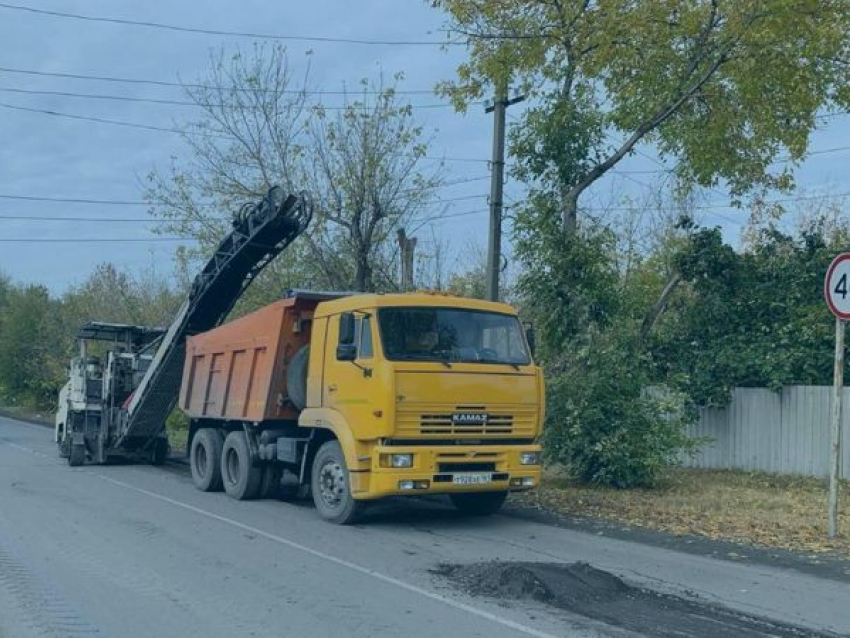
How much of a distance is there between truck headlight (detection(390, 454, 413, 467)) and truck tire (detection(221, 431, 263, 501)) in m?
4.09

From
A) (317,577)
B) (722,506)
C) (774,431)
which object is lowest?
(317,577)

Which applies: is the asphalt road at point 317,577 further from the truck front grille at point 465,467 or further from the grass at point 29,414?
the grass at point 29,414

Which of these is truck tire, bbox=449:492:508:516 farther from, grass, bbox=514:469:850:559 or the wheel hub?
the wheel hub

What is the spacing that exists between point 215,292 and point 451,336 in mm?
7027

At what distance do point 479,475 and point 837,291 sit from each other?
15.1ft

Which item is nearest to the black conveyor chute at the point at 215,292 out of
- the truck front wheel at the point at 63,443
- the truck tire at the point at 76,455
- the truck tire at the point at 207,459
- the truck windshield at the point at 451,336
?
the truck tire at the point at 76,455

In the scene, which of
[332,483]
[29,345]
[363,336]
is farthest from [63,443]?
[29,345]

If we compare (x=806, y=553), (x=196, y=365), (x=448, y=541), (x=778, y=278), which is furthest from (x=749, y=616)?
(x=778, y=278)

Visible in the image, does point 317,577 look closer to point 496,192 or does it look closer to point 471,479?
point 471,479

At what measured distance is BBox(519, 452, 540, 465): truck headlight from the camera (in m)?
11.5

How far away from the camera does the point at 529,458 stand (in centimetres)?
1153

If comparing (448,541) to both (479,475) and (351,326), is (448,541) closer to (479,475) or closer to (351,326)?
(479,475)

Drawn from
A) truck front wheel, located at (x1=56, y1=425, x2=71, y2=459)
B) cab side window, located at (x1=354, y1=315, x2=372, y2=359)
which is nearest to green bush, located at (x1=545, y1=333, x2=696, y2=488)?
cab side window, located at (x1=354, y1=315, x2=372, y2=359)

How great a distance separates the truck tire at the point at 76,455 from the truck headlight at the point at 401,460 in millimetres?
10777
